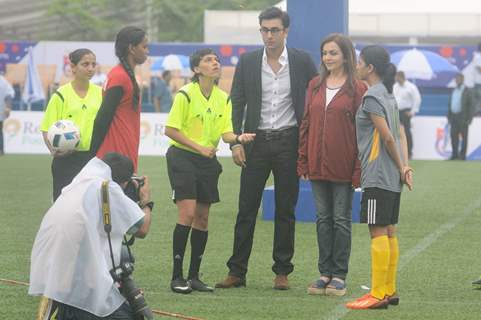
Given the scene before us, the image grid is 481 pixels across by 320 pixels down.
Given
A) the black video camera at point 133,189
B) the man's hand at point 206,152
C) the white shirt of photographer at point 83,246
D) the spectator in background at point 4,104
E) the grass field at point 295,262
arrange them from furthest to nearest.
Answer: the spectator in background at point 4,104 < the man's hand at point 206,152 < the grass field at point 295,262 < the black video camera at point 133,189 < the white shirt of photographer at point 83,246

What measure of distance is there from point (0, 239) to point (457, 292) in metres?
5.26

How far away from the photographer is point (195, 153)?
32.8 ft

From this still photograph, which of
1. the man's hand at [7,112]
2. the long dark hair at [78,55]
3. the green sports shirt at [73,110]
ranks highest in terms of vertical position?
the long dark hair at [78,55]

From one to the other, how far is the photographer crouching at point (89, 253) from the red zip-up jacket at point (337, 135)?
2.82m

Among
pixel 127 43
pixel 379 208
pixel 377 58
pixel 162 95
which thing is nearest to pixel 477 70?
pixel 162 95

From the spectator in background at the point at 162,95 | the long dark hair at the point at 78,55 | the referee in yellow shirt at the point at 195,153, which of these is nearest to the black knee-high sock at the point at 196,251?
the referee in yellow shirt at the point at 195,153

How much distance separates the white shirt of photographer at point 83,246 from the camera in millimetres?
7012

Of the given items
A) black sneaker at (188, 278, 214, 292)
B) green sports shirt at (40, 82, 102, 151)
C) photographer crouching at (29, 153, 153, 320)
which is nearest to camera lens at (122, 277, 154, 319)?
photographer crouching at (29, 153, 153, 320)

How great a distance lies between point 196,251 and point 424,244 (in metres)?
3.67

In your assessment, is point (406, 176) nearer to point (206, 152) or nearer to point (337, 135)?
point (337, 135)

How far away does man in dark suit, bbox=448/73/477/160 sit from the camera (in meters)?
29.1

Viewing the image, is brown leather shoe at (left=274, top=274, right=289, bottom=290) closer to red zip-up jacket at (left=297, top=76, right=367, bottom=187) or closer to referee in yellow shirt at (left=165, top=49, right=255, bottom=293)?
referee in yellow shirt at (left=165, top=49, right=255, bottom=293)

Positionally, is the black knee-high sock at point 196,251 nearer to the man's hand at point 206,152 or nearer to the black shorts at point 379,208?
the man's hand at point 206,152

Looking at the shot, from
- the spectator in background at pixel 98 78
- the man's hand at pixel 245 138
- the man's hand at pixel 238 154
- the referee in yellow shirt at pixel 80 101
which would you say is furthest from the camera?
the spectator in background at pixel 98 78
